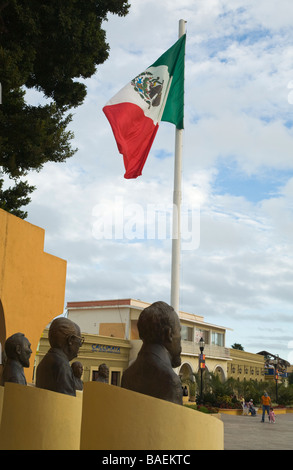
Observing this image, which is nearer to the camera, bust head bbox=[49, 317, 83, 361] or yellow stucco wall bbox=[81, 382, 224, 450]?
yellow stucco wall bbox=[81, 382, 224, 450]

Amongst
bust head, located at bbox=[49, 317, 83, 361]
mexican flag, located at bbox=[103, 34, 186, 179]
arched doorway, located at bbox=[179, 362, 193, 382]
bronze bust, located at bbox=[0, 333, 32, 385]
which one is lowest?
arched doorway, located at bbox=[179, 362, 193, 382]

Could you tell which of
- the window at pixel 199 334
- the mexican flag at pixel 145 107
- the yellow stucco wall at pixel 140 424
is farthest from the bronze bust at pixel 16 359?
the window at pixel 199 334

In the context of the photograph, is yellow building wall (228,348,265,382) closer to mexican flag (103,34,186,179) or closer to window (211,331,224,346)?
window (211,331,224,346)

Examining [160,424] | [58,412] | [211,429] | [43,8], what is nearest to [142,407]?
[160,424]

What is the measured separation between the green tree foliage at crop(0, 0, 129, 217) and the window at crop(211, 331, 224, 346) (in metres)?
39.5

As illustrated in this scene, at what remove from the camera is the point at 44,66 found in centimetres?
1414

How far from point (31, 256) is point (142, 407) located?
30.2 feet

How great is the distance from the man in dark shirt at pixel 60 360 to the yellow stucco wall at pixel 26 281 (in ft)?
19.3

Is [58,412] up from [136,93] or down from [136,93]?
down

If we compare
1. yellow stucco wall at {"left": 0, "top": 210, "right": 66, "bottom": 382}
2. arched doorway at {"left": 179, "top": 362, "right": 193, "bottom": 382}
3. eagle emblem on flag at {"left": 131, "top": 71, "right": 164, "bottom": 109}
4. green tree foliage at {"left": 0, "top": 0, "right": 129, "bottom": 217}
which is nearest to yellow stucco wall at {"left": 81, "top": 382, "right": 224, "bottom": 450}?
yellow stucco wall at {"left": 0, "top": 210, "right": 66, "bottom": 382}

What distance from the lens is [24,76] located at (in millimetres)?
12344

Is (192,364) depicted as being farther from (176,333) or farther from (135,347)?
(176,333)

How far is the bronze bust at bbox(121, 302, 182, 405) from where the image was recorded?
383cm

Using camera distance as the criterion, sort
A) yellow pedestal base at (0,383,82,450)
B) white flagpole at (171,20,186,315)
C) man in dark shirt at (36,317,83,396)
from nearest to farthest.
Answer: yellow pedestal base at (0,383,82,450), man in dark shirt at (36,317,83,396), white flagpole at (171,20,186,315)
